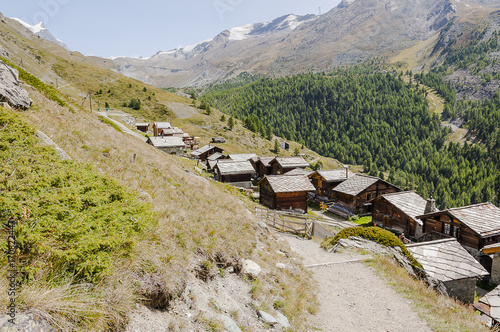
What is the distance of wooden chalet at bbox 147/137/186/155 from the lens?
69.3 metres

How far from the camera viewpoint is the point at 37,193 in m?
6.74

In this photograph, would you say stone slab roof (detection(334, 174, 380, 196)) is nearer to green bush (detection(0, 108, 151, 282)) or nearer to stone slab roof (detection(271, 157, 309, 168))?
stone slab roof (detection(271, 157, 309, 168))

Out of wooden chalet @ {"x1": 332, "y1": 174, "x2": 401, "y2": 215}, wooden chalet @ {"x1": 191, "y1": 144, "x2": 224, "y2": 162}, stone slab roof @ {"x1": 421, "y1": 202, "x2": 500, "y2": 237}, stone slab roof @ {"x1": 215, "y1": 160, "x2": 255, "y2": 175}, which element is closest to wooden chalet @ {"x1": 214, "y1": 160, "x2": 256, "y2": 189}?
stone slab roof @ {"x1": 215, "y1": 160, "x2": 255, "y2": 175}

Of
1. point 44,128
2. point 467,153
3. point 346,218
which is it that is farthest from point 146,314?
point 467,153

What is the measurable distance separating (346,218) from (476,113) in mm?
204809

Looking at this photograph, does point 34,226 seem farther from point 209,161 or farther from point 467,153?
point 467,153

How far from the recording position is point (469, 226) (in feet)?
104

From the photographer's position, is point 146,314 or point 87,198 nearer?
point 146,314

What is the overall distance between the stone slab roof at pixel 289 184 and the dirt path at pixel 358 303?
81.7ft

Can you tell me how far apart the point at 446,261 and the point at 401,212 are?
23.6m

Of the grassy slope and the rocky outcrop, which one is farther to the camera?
the rocky outcrop

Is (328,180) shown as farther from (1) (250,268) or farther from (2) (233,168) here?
(1) (250,268)

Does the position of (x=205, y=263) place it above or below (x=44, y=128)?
below

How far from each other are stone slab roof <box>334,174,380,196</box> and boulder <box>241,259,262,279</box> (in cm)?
4259
